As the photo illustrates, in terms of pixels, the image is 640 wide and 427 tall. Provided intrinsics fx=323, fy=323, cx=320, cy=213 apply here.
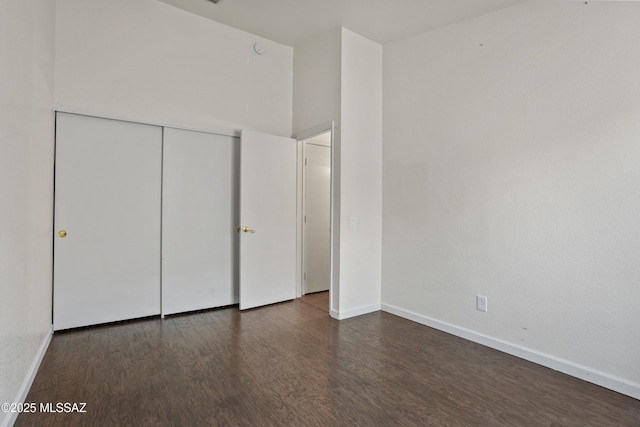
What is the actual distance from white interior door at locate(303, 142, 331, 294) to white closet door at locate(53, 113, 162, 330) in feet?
5.88

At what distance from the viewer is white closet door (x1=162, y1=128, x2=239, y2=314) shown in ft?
11.2

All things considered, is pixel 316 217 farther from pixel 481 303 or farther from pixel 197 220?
pixel 481 303

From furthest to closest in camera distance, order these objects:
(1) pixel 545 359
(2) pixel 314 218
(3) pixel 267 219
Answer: (2) pixel 314 218 → (3) pixel 267 219 → (1) pixel 545 359

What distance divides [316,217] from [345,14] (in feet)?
7.86

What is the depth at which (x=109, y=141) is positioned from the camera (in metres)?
3.11

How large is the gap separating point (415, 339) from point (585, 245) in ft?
4.94

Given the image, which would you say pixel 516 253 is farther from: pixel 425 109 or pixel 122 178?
pixel 122 178

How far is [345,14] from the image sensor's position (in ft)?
10.6

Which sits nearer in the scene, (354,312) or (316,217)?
(354,312)

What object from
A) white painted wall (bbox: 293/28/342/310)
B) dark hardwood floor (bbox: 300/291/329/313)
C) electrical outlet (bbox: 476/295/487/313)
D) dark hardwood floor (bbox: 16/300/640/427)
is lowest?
dark hardwood floor (bbox: 16/300/640/427)

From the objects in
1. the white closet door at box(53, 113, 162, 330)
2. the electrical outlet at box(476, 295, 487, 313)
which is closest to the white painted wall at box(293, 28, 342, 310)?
the electrical outlet at box(476, 295, 487, 313)

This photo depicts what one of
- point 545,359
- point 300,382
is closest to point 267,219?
point 300,382

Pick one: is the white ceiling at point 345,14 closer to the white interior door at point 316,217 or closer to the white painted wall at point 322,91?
the white painted wall at point 322,91

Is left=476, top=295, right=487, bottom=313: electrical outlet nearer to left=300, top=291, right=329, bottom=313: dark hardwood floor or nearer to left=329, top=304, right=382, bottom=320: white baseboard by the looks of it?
left=329, top=304, right=382, bottom=320: white baseboard
